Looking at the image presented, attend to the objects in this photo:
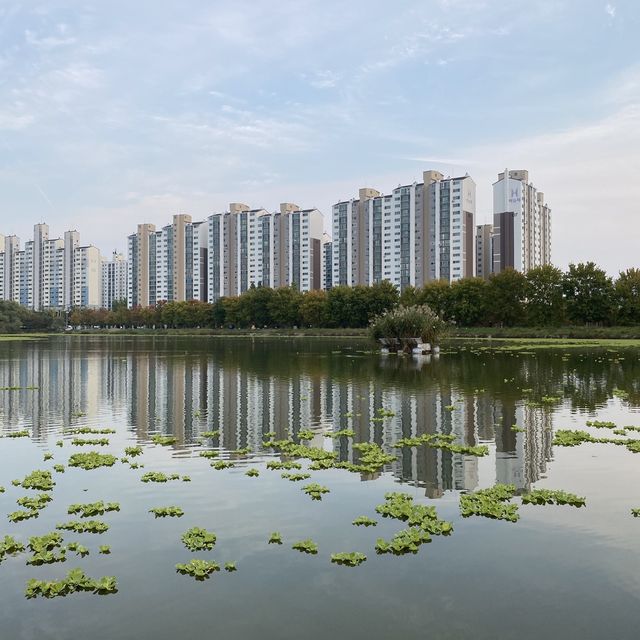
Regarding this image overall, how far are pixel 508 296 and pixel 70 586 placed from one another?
112 metres

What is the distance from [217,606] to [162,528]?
3735mm

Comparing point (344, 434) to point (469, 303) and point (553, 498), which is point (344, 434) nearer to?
point (553, 498)

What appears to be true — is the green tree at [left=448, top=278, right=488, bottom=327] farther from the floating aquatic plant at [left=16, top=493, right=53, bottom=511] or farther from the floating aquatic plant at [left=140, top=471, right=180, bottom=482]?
the floating aquatic plant at [left=16, top=493, right=53, bottom=511]

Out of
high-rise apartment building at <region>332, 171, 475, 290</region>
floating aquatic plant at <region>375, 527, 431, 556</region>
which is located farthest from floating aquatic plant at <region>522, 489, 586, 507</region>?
high-rise apartment building at <region>332, 171, 475, 290</region>

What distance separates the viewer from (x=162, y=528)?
12812 mm

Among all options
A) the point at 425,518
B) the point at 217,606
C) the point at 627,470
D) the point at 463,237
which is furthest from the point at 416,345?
the point at 463,237

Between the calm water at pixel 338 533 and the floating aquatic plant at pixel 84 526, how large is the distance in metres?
0.28

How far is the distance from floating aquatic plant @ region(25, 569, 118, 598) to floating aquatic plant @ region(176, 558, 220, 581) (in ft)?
3.63

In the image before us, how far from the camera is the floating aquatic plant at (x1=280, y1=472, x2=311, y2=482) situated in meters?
16.4

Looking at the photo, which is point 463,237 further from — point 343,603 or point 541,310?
point 343,603

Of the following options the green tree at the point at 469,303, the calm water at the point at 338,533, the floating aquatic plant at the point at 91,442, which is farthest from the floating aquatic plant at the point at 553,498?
the green tree at the point at 469,303

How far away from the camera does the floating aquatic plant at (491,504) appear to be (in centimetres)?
1342

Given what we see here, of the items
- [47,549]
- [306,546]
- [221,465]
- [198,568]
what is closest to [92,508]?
[47,549]

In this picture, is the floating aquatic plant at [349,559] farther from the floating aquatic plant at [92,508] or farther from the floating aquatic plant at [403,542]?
the floating aquatic plant at [92,508]
